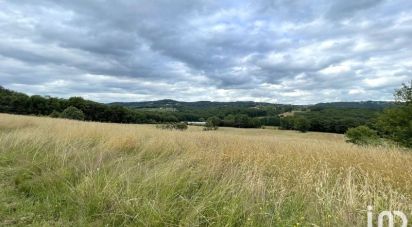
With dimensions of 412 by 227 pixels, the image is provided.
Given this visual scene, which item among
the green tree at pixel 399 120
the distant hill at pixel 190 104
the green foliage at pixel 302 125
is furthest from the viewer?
the distant hill at pixel 190 104

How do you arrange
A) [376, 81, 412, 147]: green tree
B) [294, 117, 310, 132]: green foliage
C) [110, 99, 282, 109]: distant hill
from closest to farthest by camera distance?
[376, 81, 412, 147]: green tree < [294, 117, 310, 132]: green foliage < [110, 99, 282, 109]: distant hill

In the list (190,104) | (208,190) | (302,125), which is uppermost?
(190,104)

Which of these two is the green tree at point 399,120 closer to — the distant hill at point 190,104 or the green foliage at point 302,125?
the green foliage at point 302,125

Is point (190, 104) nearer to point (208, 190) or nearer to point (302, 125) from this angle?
point (302, 125)

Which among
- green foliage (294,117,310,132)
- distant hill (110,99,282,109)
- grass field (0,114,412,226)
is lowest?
green foliage (294,117,310,132)

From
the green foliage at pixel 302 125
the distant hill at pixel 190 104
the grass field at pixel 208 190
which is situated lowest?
the green foliage at pixel 302 125

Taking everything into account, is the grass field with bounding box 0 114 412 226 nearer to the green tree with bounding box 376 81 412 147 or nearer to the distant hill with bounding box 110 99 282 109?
the green tree with bounding box 376 81 412 147

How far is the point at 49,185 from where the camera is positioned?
16.4ft
